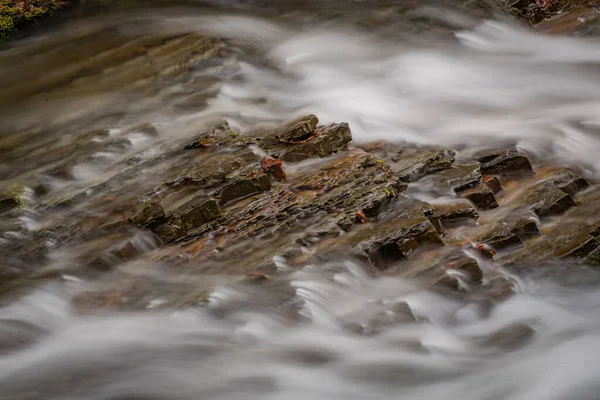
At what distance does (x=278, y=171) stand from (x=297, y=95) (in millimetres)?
3015

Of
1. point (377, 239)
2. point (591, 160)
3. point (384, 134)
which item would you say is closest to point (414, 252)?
point (377, 239)

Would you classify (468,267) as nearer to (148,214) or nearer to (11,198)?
(148,214)

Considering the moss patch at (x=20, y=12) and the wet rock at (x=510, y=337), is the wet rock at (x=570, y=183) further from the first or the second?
the moss patch at (x=20, y=12)

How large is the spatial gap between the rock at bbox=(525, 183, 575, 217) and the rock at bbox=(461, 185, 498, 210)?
0.37 meters

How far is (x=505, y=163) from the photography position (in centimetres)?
716

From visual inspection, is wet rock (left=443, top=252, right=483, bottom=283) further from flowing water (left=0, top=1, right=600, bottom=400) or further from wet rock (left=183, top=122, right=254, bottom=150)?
wet rock (left=183, top=122, right=254, bottom=150)

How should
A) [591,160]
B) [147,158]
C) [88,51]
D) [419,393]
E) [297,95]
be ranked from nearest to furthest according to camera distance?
[419,393], [147,158], [591,160], [297,95], [88,51]

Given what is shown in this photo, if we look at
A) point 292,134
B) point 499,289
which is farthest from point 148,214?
point 499,289

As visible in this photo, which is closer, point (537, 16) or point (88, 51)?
point (88, 51)

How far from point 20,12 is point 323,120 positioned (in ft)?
20.6

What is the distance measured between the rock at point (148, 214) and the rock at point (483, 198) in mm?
3323

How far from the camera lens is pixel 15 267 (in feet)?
19.5

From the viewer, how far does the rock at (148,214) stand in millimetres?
6078

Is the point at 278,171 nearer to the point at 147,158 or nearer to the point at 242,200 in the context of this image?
the point at 242,200
